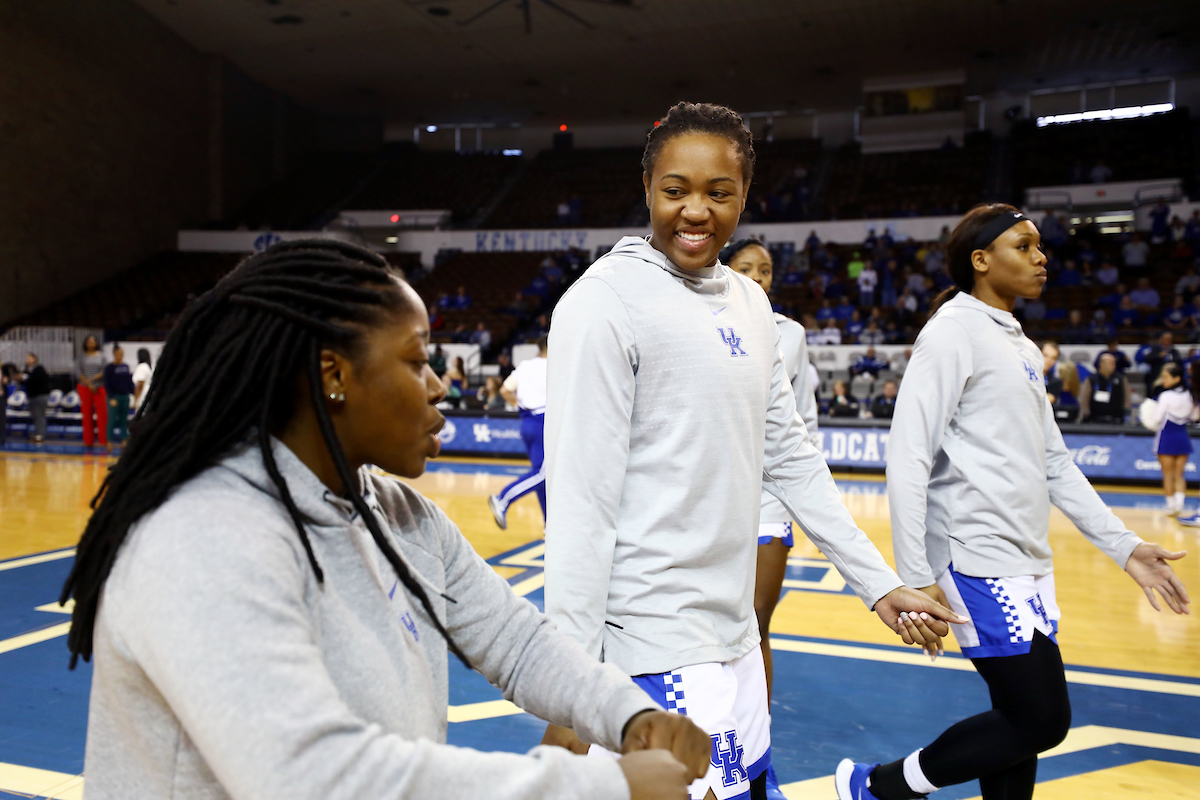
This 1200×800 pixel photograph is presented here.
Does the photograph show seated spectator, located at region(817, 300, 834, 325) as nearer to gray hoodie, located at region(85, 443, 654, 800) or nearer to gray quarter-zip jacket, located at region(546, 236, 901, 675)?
gray quarter-zip jacket, located at region(546, 236, 901, 675)

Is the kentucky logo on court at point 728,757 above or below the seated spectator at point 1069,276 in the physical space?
below

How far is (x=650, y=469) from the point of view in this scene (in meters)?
1.60

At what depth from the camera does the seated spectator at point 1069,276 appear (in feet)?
52.1

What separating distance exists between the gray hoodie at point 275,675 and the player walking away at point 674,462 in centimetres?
41

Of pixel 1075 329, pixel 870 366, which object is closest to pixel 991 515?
pixel 870 366

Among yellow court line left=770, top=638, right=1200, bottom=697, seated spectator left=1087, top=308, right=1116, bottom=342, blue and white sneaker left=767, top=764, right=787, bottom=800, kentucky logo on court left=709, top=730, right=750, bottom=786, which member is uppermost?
seated spectator left=1087, top=308, right=1116, bottom=342

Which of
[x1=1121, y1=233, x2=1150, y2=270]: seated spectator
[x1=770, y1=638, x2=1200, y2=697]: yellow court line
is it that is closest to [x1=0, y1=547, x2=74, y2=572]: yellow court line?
[x1=770, y1=638, x2=1200, y2=697]: yellow court line

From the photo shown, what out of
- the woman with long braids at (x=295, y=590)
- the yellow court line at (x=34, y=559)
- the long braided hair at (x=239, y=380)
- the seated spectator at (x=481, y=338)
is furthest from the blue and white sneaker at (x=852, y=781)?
the seated spectator at (x=481, y=338)

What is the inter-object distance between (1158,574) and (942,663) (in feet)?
6.05

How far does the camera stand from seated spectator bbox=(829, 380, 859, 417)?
1134 centimetres

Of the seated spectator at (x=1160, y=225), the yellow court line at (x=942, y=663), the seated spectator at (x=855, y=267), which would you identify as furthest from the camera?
the seated spectator at (x=855, y=267)

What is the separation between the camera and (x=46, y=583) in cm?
515

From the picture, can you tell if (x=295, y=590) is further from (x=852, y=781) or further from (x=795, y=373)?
(x=795, y=373)

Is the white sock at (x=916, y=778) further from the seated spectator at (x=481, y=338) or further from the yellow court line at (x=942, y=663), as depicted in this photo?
the seated spectator at (x=481, y=338)
